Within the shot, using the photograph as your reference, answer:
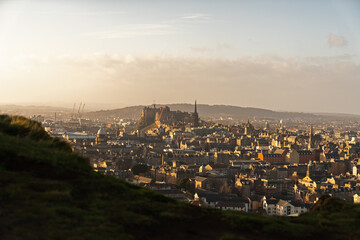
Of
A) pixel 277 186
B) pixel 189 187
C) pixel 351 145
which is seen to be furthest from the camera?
pixel 351 145

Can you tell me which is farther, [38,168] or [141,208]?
[38,168]

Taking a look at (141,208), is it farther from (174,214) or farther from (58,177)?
(58,177)

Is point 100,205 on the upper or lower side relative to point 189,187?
upper

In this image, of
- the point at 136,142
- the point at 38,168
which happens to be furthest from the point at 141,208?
the point at 136,142

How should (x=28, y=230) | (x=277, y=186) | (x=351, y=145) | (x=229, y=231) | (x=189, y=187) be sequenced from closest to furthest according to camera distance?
(x=28, y=230), (x=229, y=231), (x=189, y=187), (x=277, y=186), (x=351, y=145)

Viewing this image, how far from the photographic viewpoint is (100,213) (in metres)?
11.4

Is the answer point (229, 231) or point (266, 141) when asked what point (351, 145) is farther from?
point (229, 231)

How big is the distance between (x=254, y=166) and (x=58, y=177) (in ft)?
284

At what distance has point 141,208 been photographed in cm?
1225

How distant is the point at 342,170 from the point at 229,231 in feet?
305

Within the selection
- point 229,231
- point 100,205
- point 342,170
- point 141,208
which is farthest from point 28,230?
point 342,170

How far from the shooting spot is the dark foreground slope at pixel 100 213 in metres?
10.5

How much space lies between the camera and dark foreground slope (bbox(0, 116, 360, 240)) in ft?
34.5

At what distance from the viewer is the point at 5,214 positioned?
34.5 ft
